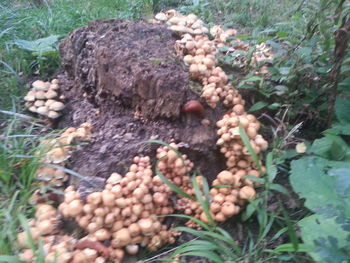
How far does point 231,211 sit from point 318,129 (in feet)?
3.73

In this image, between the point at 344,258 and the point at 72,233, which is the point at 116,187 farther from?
the point at 344,258

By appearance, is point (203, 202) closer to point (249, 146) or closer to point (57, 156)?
point (249, 146)

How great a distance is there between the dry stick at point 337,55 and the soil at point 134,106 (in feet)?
2.62

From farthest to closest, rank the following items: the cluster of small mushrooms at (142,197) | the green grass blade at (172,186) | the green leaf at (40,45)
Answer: the green leaf at (40,45) → the green grass blade at (172,186) → the cluster of small mushrooms at (142,197)

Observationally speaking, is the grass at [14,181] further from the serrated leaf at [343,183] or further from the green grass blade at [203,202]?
the serrated leaf at [343,183]

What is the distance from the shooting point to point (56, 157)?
2.54 metres

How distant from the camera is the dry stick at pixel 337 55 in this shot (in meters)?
2.36

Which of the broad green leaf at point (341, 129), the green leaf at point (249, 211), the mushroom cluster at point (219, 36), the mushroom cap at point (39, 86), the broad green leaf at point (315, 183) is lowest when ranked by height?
the green leaf at point (249, 211)

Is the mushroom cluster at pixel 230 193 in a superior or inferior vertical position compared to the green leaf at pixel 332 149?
inferior

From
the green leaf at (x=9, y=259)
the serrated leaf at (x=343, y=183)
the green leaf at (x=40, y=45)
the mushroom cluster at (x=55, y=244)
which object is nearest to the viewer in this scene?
the serrated leaf at (x=343, y=183)

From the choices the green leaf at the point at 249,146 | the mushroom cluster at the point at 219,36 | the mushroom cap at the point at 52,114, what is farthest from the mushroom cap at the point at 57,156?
the mushroom cluster at the point at 219,36

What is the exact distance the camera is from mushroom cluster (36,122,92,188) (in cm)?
249

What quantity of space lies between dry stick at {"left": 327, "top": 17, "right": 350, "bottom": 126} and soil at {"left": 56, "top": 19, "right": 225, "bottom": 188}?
80 cm

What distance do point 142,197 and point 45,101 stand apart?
159 centimetres
